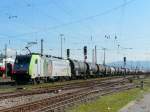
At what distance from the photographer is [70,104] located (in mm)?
23375

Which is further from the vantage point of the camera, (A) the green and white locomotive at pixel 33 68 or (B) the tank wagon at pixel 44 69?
(B) the tank wagon at pixel 44 69

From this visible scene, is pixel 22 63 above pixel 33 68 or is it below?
above

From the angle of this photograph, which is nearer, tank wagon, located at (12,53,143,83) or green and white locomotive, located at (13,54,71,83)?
green and white locomotive, located at (13,54,71,83)

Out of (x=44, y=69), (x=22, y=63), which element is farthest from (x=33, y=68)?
(x=44, y=69)

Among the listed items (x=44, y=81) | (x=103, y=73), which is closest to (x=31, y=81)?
(x=44, y=81)

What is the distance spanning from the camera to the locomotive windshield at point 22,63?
45969 millimetres

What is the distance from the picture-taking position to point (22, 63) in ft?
153

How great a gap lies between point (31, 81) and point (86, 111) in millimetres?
26630

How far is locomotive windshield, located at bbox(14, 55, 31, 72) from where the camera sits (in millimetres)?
45969

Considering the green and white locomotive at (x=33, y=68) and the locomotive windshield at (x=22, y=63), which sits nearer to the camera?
the green and white locomotive at (x=33, y=68)

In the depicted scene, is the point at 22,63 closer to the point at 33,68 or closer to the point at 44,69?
the point at 33,68

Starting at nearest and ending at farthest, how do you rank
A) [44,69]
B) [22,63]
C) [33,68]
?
[33,68]
[22,63]
[44,69]

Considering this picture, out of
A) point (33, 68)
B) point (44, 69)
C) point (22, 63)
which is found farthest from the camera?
point (44, 69)

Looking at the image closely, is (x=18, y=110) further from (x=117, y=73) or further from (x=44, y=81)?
(x=117, y=73)
